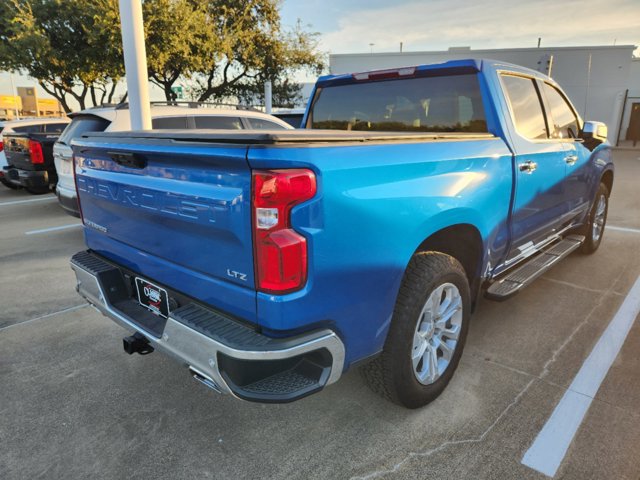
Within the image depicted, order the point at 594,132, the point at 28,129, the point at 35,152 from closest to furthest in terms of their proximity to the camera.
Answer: the point at 594,132 < the point at 35,152 < the point at 28,129

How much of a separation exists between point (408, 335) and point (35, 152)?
877cm

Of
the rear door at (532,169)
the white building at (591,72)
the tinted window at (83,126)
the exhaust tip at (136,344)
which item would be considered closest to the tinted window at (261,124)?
the tinted window at (83,126)

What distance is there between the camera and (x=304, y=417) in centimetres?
261

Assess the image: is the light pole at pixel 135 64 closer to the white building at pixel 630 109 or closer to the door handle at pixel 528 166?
the door handle at pixel 528 166

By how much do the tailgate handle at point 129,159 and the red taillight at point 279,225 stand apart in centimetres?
81

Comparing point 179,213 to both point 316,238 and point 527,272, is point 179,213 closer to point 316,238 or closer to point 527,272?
point 316,238

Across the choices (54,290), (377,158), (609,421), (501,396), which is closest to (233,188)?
(377,158)

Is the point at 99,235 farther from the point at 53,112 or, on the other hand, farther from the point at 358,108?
the point at 53,112

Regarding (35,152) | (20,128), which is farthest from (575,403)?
(20,128)

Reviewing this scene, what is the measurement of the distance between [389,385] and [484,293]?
1.23 meters

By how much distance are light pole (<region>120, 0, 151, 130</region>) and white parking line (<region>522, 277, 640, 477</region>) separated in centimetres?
533

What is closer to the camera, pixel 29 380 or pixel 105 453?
pixel 105 453

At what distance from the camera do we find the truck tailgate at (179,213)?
1.83 metres

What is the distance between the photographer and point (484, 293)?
3256 mm
